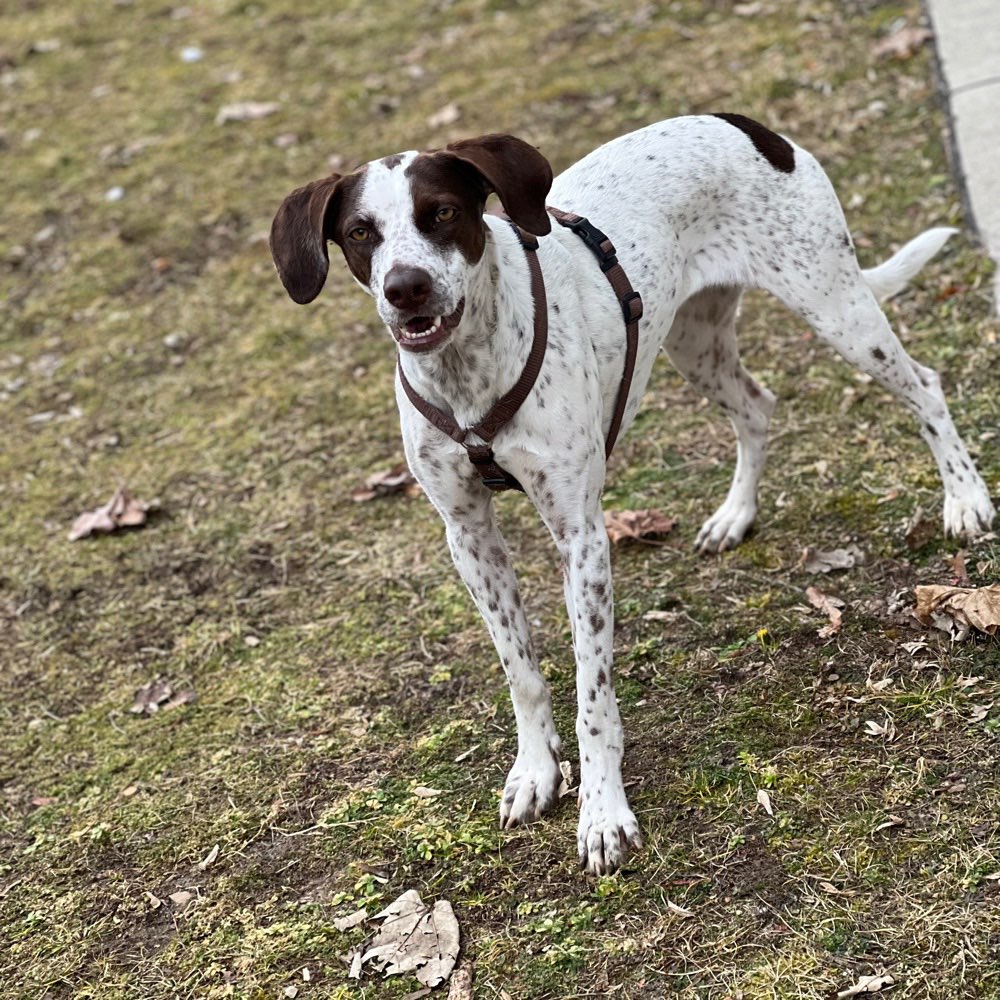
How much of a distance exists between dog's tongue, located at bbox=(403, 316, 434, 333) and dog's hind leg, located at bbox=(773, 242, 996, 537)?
1.46 metres

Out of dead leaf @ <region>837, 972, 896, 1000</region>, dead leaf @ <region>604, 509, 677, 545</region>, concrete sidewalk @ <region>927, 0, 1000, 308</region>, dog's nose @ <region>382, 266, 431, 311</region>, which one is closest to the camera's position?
dead leaf @ <region>837, 972, 896, 1000</region>

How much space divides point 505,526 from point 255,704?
3.99 ft

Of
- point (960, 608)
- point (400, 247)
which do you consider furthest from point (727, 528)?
point (400, 247)

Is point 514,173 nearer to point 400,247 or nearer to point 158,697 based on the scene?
point 400,247

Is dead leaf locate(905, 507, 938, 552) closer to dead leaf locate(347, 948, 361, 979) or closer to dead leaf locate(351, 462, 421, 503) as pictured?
dead leaf locate(351, 462, 421, 503)

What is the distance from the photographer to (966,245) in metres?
5.79

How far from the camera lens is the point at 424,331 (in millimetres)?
3129

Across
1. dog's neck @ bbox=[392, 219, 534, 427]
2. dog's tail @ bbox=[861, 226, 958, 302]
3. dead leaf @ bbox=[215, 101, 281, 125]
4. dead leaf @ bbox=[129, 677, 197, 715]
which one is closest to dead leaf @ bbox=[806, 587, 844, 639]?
dog's tail @ bbox=[861, 226, 958, 302]

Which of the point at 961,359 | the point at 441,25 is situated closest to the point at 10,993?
the point at 961,359

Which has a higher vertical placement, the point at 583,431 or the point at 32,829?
the point at 583,431

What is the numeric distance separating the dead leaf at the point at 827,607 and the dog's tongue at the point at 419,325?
65.4 inches

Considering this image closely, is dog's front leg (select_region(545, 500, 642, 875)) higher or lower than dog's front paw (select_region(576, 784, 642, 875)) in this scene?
higher

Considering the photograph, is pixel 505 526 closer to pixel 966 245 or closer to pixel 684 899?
pixel 684 899

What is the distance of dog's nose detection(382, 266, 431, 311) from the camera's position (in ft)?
9.93
